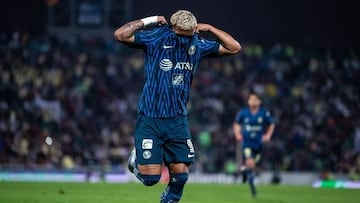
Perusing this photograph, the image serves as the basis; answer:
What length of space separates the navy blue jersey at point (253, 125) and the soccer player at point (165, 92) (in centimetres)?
1010

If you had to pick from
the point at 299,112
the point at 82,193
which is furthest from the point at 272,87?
the point at 82,193

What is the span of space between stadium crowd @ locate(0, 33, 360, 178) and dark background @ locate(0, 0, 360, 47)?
0.75 metres

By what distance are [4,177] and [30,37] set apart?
33.9ft

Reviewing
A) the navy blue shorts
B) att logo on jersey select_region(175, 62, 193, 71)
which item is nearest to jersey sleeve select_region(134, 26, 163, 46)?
att logo on jersey select_region(175, 62, 193, 71)

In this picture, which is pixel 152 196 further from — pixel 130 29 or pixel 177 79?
pixel 130 29

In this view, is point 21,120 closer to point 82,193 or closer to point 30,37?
point 30,37

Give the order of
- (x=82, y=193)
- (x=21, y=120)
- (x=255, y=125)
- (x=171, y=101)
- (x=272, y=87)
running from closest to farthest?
(x=171, y=101), (x=82, y=193), (x=255, y=125), (x=21, y=120), (x=272, y=87)

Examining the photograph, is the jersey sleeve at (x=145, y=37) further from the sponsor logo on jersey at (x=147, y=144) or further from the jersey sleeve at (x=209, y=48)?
the sponsor logo on jersey at (x=147, y=144)

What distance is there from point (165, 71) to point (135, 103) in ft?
81.1

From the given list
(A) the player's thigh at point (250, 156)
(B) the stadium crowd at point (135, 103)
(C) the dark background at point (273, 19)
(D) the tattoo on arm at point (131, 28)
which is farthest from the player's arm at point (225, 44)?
(C) the dark background at point (273, 19)

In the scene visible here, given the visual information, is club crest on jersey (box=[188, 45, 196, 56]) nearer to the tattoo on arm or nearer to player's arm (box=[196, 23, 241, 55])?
player's arm (box=[196, 23, 241, 55])

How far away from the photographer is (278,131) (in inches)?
1431

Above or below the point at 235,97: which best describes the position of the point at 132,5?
above

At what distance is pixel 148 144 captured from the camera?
12.8m
